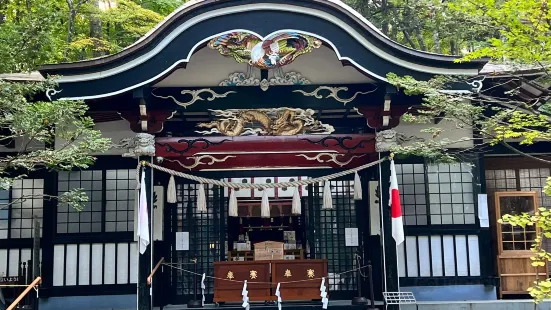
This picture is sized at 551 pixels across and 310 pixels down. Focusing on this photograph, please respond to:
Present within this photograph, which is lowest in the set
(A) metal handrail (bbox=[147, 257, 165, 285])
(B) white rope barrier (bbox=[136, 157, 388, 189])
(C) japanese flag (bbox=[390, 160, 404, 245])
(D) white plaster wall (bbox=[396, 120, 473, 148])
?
(A) metal handrail (bbox=[147, 257, 165, 285])

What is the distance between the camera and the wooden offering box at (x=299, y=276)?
11211 millimetres

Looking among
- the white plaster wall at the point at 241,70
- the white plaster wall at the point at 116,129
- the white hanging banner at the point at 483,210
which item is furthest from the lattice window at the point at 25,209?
the white hanging banner at the point at 483,210

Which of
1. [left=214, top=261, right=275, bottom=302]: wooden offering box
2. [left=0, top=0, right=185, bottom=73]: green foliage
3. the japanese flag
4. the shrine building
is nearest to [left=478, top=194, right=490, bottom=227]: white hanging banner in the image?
the shrine building

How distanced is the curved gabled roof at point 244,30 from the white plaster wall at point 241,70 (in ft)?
2.74

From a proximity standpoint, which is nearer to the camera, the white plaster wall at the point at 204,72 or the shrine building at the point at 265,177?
the shrine building at the point at 265,177

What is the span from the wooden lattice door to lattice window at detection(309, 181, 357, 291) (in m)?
3.22

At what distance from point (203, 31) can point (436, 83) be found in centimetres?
397

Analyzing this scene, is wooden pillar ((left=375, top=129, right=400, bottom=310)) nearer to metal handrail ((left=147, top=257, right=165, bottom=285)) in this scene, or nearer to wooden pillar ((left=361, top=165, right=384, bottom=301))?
wooden pillar ((left=361, top=165, right=384, bottom=301))

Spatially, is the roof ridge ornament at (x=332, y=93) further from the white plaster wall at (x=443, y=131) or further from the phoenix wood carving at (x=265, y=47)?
the white plaster wall at (x=443, y=131)

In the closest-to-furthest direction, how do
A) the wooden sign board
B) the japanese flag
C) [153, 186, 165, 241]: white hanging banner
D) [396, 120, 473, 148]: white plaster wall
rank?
the japanese flag < [396, 120, 473, 148]: white plaster wall < [153, 186, 165, 241]: white hanging banner < the wooden sign board

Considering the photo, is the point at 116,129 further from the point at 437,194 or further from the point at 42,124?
the point at 437,194

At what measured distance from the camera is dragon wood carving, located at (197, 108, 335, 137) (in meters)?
10.5

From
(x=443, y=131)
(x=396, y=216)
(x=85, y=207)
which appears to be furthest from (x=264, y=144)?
(x=85, y=207)

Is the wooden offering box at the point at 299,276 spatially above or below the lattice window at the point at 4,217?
below
